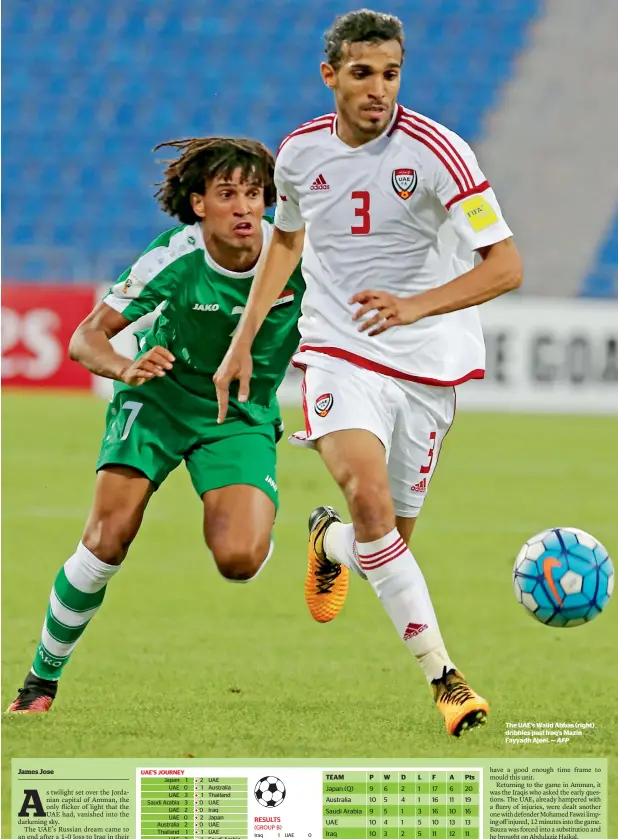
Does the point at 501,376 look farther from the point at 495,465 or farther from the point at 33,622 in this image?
the point at 33,622

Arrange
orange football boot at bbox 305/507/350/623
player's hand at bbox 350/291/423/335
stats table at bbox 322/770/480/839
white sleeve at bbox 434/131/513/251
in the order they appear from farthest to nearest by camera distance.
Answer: orange football boot at bbox 305/507/350/623 < white sleeve at bbox 434/131/513/251 < player's hand at bbox 350/291/423/335 < stats table at bbox 322/770/480/839

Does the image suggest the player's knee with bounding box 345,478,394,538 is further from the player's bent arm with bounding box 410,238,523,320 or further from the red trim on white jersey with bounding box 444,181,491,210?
the red trim on white jersey with bounding box 444,181,491,210

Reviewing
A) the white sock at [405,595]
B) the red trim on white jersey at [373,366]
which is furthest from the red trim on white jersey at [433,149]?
the white sock at [405,595]

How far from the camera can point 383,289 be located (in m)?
4.07

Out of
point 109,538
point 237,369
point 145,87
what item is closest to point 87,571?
point 109,538

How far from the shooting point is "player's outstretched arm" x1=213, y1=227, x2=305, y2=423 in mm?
4152

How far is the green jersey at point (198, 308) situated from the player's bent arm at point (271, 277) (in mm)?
118

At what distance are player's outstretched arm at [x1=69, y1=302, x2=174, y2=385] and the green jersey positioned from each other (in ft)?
0.17

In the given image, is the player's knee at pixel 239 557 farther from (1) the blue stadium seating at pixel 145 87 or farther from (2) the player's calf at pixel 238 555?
(1) the blue stadium seating at pixel 145 87

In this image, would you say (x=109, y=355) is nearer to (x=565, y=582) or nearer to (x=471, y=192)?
(x=471, y=192)

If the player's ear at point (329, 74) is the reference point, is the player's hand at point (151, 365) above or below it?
below

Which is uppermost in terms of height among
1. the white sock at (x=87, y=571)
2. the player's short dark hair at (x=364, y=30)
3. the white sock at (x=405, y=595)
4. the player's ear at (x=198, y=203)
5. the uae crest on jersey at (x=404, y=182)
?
the player's short dark hair at (x=364, y=30)

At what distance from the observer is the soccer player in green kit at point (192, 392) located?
4.27m

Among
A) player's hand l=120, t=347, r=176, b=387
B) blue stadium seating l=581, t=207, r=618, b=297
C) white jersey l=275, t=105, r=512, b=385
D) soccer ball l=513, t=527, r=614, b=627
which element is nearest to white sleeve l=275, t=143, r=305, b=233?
white jersey l=275, t=105, r=512, b=385
